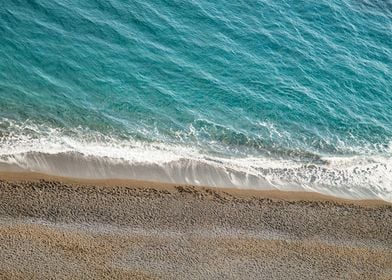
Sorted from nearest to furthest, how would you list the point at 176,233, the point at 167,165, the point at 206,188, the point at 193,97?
the point at 176,233, the point at 206,188, the point at 167,165, the point at 193,97

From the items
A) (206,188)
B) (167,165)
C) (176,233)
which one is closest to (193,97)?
(167,165)

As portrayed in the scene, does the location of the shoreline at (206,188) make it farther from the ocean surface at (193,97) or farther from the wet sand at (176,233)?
the ocean surface at (193,97)

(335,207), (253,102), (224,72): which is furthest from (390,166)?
(224,72)

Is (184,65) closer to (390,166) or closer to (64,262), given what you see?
(390,166)

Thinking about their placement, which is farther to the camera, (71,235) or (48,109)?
(48,109)

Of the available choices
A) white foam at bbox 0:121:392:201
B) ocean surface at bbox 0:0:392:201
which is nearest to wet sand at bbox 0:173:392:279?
white foam at bbox 0:121:392:201

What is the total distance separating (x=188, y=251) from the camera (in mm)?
28156

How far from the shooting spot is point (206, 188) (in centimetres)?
3269

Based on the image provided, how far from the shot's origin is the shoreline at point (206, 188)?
30.5m

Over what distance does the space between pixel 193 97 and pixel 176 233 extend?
12.3 m

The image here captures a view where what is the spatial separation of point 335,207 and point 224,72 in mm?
13041

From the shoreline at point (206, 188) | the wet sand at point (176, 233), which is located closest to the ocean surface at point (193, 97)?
the shoreline at point (206, 188)

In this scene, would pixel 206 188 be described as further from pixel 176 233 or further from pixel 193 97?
pixel 193 97

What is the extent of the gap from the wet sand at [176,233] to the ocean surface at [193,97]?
1.85 meters
